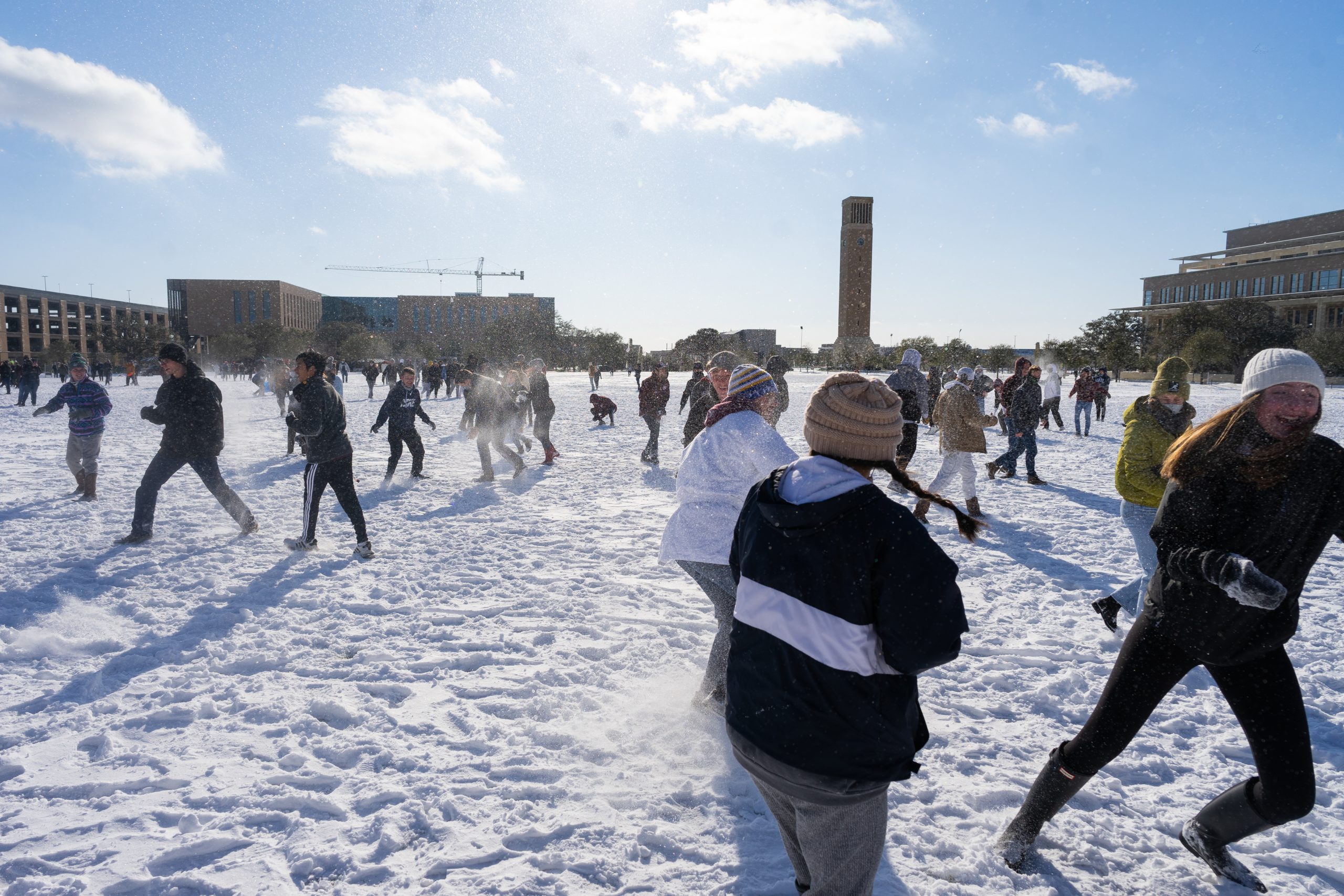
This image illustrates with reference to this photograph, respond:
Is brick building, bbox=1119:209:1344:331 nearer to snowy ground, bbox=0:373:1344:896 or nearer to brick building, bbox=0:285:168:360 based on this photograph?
snowy ground, bbox=0:373:1344:896

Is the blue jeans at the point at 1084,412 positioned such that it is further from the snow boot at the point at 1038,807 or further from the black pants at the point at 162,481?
the black pants at the point at 162,481

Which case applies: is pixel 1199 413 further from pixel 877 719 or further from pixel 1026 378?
pixel 877 719

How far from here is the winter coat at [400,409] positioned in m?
9.66

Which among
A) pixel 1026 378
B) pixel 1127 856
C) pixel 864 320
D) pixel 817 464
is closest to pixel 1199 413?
pixel 1026 378

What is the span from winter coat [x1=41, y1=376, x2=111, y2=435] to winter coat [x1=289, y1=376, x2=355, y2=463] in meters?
3.69

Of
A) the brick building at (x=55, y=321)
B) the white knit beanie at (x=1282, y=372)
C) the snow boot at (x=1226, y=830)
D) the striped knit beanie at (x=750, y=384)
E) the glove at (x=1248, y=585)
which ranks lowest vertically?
the snow boot at (x=1226, y=830)

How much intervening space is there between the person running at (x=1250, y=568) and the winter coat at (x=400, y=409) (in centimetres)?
883

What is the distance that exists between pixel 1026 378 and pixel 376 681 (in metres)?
8.94

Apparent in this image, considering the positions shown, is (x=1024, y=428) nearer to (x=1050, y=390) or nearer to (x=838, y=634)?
(x=1050, y=390)

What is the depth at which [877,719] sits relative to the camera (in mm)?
1536

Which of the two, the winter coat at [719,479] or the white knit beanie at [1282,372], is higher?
the white knit beanie at [1282,372]

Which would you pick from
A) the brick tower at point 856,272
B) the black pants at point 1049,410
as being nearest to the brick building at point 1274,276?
the brick tower at point 856,272

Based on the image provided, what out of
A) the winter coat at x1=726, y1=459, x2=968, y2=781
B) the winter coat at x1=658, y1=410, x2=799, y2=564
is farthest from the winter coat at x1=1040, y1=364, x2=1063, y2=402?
the winter coat at x1=726, y1=459, x2=968, y2=781

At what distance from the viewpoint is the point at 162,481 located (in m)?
6.55
